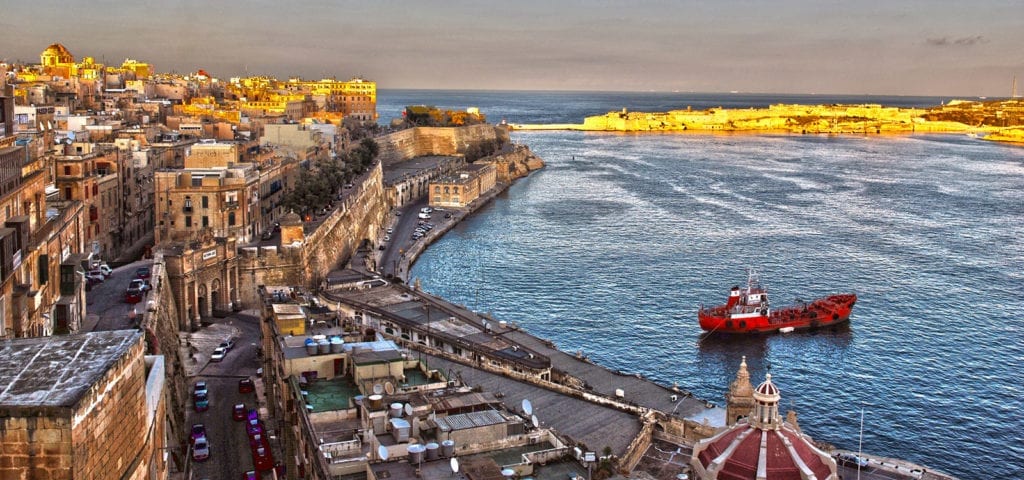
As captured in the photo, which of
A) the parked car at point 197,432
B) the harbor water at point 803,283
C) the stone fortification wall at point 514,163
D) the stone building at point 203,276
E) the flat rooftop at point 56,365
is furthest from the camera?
the stone fortification wall at point 514,163

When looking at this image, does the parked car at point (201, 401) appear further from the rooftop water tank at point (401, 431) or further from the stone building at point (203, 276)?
the rooftop water tank at point (401, 431)

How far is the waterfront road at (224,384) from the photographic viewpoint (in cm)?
2519

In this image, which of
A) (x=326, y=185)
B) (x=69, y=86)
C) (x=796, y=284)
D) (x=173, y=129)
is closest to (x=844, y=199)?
(x=796, y=284)

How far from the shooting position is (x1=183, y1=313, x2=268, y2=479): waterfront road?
25.2 metres

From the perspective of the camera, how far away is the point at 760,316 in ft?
148

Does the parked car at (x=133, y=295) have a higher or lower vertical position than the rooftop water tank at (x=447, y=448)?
higher

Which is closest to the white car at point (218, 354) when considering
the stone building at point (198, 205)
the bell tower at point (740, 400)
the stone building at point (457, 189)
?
the stone building at point (198, 205)

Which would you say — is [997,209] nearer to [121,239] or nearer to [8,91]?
[121,239]

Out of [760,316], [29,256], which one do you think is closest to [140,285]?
[29,256]

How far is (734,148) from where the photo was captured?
15862 centimetres

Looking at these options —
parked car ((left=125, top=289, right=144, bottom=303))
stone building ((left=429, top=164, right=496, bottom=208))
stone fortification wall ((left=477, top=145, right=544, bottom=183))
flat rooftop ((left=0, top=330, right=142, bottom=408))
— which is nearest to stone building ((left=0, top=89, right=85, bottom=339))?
parked car ((left=125, top=289, right=144, bottom=303))

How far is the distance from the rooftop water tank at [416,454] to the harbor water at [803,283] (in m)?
18.3

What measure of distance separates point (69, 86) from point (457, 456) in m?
64.8

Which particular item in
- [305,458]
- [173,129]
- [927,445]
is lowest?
[927,445]
